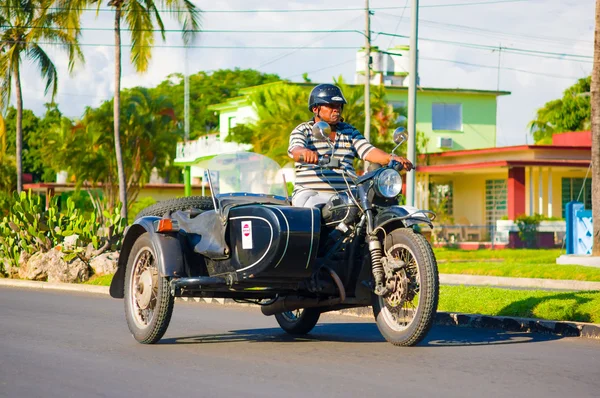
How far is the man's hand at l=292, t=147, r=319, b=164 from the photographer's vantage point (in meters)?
7.83

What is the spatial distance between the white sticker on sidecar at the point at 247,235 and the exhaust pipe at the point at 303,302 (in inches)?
25.4

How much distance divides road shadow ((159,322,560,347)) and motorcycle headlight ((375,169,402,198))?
4.12 ft

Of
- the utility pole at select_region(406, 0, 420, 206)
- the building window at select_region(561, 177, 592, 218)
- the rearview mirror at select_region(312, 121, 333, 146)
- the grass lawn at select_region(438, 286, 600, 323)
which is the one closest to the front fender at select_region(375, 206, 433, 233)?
the rearview mirror at select_region(312, 121, 333, 146)

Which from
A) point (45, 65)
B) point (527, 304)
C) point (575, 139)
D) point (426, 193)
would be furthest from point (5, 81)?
point (527, 304)

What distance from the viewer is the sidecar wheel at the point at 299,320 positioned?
898cm

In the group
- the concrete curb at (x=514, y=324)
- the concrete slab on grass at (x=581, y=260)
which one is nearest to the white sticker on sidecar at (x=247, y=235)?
the concrete curb at (x=514, y=324)

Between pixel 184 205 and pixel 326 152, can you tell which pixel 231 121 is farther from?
pixel 326 152

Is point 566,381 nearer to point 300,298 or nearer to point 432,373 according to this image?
point 432,373

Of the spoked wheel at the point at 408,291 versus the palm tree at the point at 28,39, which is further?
the palm tree at the point at 28,39

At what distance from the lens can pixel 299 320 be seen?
9.07m

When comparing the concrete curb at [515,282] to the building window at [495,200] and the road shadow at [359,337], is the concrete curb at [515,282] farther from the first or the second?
the building window at [495,200]

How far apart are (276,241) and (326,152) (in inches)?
44.5

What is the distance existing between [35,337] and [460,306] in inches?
188

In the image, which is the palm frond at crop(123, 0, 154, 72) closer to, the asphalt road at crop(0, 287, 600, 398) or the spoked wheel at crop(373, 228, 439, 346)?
the asphalt road at crop(0, 287, 600, 398)
